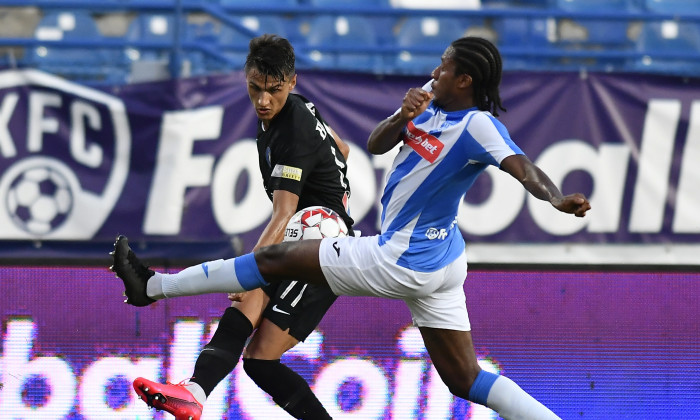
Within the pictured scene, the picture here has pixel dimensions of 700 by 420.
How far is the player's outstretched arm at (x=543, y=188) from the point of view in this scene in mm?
3727

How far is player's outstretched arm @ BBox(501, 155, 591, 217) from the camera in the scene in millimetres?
3727

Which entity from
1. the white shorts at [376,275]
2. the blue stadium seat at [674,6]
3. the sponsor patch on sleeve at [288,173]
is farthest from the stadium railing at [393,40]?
the white shorts at [376,275]

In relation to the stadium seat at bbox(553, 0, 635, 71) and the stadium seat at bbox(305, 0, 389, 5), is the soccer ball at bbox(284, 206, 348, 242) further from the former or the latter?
the stadium seat at bbox(553, 0, 635, 71)

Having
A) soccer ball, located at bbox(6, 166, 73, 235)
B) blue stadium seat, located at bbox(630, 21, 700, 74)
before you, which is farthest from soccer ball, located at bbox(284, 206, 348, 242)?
blue stadium seat, located at bbox(630, 21, 700, 74)

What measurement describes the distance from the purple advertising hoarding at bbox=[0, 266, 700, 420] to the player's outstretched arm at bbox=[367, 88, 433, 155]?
1.40 m

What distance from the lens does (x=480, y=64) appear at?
14.0ft

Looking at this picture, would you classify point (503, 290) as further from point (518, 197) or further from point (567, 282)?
point (518, 197)

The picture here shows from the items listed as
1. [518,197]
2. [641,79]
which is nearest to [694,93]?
[641,79]

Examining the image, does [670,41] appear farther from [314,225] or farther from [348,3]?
[314,225]

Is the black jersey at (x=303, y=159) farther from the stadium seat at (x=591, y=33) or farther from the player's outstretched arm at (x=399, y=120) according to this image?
the stadium seat at (x=591, y=33)

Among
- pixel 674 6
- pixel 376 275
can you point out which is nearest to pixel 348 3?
pixel 674 6

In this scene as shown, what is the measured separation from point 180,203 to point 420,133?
4058mm

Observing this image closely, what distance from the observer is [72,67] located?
33.2 ft

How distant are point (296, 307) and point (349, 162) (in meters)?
3.52
